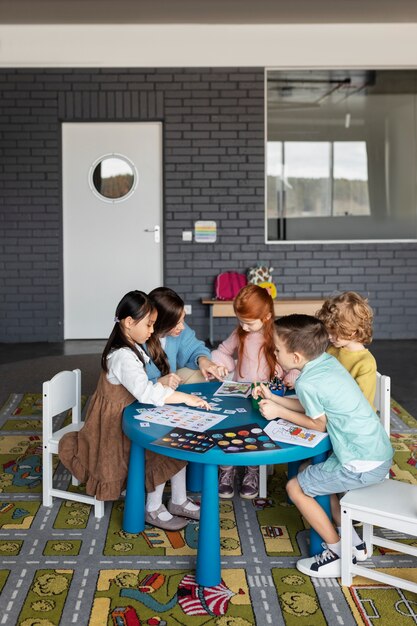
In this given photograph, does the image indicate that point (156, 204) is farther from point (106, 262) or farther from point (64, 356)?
point (64, 356)

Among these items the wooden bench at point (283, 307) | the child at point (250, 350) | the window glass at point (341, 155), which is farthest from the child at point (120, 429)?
the window glass at point (341, 155)

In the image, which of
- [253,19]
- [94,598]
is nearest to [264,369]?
[94,598]

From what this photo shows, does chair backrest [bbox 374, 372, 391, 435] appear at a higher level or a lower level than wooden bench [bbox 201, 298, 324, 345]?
lower

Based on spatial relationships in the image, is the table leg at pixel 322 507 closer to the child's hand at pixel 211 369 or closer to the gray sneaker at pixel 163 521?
the gray sneaker at pixel 163 521

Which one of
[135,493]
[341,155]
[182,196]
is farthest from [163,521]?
[341,155]

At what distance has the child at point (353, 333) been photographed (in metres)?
3.05

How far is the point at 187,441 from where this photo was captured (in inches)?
100

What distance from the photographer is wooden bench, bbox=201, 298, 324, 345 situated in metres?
7.16

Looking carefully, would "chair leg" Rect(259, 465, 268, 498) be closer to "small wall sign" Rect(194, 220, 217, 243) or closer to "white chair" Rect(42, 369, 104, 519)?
"white chair" Rect(42, 369, 104, 519)

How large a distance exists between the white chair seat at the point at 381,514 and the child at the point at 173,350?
95 cm

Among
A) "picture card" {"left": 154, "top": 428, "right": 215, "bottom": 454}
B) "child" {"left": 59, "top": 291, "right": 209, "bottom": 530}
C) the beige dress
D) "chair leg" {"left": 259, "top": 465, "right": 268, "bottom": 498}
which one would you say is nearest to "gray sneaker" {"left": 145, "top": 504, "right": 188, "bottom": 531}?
"child" {"left": 59, "top": 291, "right": 209, "bottom": 530}

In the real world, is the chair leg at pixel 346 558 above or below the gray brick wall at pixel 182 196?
below

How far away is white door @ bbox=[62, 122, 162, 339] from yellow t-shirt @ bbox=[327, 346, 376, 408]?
4.69 metres

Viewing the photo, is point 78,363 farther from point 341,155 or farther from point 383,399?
point 383,399
